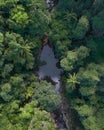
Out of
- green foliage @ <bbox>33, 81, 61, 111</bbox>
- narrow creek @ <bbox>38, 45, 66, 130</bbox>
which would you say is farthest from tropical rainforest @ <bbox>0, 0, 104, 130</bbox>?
narrow creek @ <bbox>38, 45, 66, 130</bbox>

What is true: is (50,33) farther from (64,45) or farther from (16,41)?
(16,41)

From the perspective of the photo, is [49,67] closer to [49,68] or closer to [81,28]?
[49,68]

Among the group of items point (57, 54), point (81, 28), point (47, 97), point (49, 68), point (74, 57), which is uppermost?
Answer: point (81, 28)

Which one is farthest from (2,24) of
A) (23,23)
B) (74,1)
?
(74,1)

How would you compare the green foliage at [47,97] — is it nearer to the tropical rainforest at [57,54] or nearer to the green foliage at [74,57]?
the tropical rainforest at [57,54]

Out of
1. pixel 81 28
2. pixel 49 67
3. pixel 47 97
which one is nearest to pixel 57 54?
pixel 49 67

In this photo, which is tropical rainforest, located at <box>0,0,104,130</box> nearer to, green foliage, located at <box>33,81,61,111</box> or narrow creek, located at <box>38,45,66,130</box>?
green foliage, located at <box>33,81,61,111</box>

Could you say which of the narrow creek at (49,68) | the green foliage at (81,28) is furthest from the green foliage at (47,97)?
the green foliage at (81,28)

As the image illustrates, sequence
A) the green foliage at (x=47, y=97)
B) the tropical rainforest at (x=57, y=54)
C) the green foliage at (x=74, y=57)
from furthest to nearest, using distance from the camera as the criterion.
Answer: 1. the green foliage at (x=74, y=57)
2. the green foliage at (x=47, y=97)
3. the tropical rainforest at (x=57, y=54)

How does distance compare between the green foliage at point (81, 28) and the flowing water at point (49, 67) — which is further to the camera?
the flowing water at point (49, 67)
